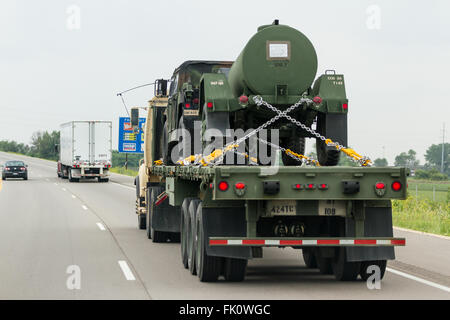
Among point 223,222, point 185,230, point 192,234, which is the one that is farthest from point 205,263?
point 185,230

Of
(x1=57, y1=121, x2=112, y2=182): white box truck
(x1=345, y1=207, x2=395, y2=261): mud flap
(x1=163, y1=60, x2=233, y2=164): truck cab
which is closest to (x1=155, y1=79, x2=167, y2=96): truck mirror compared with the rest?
(x1=163, y1=60, x2=233, y2=164): truck cab

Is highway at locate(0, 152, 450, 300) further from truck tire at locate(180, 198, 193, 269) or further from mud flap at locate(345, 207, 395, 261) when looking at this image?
mud flap at locate(345, 207, 395, 261)

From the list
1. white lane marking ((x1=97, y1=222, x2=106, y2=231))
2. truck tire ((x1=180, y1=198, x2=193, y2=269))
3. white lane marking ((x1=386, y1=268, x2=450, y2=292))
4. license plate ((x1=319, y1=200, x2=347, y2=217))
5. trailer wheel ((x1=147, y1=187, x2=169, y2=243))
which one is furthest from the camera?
white lane marking ((x1=97, y1=222, x2=106, y2=231))

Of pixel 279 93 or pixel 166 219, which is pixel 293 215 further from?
pixel 166 219

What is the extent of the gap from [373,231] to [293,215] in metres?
1.09

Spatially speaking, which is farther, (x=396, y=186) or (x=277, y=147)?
(x=277, y=147)

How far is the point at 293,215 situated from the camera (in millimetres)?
10156

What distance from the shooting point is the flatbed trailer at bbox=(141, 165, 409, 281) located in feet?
31.4

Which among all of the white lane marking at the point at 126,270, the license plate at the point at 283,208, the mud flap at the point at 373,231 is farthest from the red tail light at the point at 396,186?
the white lane marking at the point at 126,270

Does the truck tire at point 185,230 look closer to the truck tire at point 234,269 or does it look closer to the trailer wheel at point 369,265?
the truck tire at point 234,269

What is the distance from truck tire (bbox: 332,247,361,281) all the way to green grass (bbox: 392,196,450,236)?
7.16 metres
